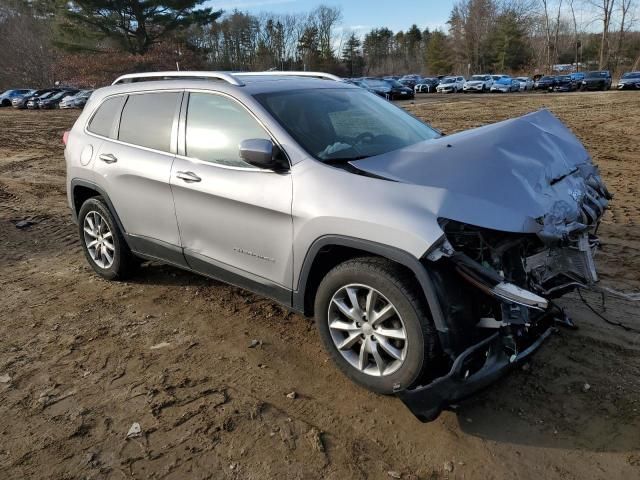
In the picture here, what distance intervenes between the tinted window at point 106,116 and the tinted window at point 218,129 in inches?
43.4

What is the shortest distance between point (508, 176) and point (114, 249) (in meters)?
3.57

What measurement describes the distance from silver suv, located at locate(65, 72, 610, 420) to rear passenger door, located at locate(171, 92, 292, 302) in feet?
0.04

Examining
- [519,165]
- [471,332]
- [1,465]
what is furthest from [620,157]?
[1,465]

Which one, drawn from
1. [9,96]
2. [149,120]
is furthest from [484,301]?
[9,96]

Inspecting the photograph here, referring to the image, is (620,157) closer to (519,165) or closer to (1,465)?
(519,165)

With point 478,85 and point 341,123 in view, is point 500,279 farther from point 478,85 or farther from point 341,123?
point 478,85

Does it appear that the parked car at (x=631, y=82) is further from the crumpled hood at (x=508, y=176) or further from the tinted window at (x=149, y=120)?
the tinted window at (x=149, y=120)

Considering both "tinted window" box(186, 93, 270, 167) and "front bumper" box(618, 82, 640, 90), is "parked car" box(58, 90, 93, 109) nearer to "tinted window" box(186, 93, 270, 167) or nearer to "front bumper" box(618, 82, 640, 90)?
"front bumper" box(618, 82, 640, 90)

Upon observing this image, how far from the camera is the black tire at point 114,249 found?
4.89 metres

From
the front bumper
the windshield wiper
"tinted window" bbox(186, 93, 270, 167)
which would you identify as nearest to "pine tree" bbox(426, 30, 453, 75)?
the front bumper

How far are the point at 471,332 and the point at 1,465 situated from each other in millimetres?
2583

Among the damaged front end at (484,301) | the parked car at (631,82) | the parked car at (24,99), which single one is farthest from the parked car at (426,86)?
the damaged front end at (484,301)

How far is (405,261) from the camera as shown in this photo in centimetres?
284

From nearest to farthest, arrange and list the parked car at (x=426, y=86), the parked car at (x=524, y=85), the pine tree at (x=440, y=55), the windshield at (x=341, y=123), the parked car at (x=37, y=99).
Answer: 1. the windshield at (x=341, y=123)
2. the parked car at (x=37, y=99)
3. the parked car at (x=524, y=85)
4. the parked car at (x=426, y=86)
5. the pine tree at (x=440, y=55)
